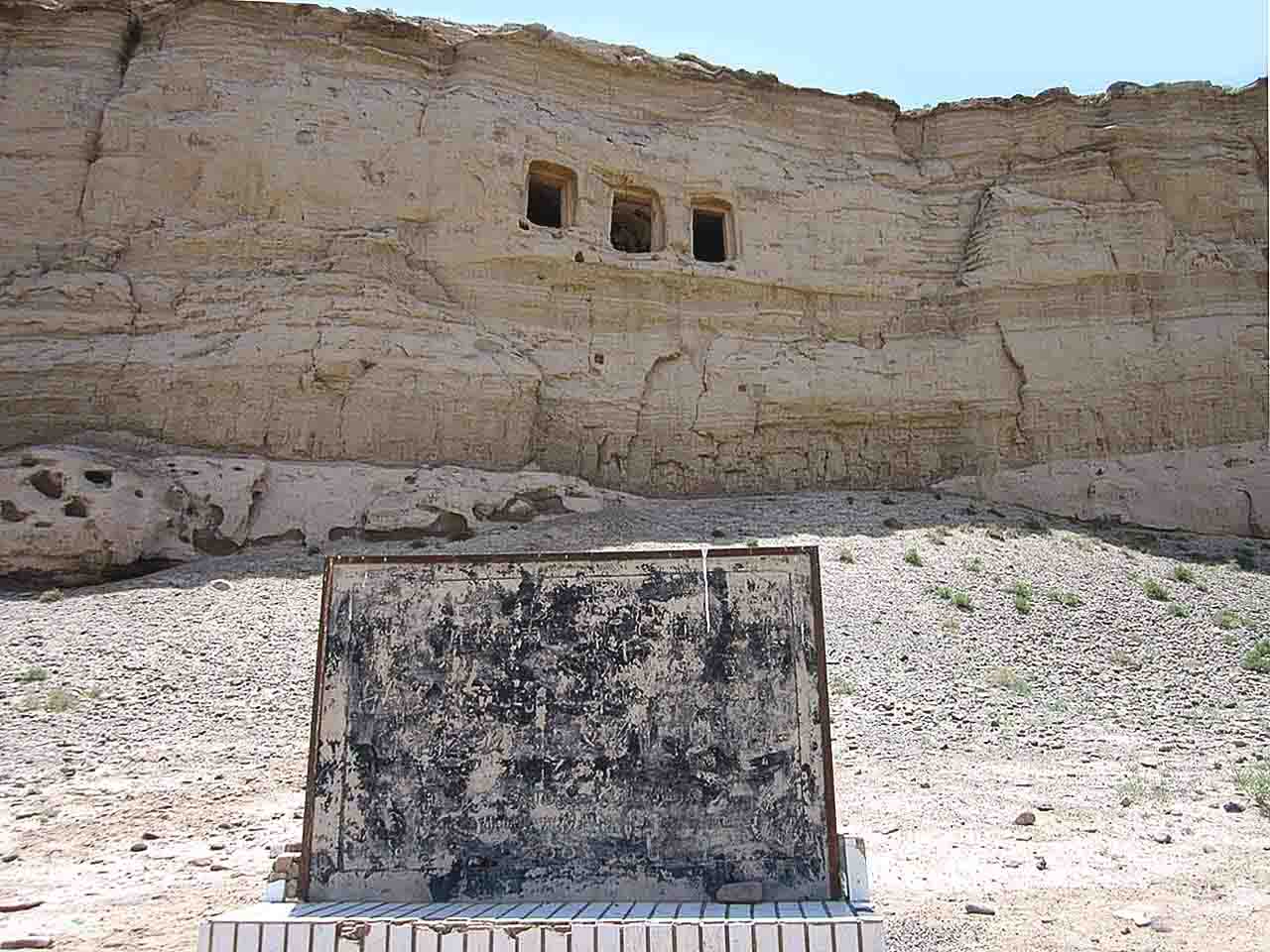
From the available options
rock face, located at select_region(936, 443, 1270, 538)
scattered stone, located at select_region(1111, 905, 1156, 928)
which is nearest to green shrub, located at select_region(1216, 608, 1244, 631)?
rock face, located at select_region(936, 443, 1270, 538)

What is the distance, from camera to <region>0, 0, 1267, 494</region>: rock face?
55.6 ft

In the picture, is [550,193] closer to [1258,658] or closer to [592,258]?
[592,258]

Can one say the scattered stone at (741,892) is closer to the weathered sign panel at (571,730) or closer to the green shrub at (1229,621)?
the weathered sign panel at (571,730)

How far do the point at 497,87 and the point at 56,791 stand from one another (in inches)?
633

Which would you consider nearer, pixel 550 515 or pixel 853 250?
pixel 550 515

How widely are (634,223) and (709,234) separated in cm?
198

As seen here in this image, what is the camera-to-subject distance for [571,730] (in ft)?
13.5

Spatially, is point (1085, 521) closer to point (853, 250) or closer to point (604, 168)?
point (853, 250)

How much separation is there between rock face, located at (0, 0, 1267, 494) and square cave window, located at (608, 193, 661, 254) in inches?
4.9

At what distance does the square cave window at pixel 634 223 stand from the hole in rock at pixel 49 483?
11194 mm

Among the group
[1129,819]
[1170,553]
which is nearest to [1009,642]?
[1129,819]

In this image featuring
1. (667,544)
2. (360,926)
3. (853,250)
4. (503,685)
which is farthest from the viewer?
(853,250)

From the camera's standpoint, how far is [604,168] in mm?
19672

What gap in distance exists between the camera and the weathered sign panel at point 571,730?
3910 mm
